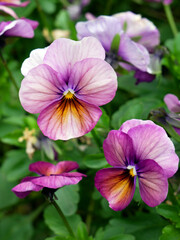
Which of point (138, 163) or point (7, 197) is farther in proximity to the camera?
point (7, 197)

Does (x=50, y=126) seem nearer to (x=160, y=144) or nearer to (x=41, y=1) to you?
(x=160, y=144)

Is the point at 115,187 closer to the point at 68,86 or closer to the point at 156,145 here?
the point at 156,145

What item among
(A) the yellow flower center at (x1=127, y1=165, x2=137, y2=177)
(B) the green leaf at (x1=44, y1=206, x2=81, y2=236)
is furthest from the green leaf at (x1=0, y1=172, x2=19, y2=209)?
(A) the yellow flower center at (x1=127, y1=165, x2=137, y2=177)

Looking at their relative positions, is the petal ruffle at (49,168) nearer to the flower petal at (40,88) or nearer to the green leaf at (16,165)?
the flower petal at (40,88)

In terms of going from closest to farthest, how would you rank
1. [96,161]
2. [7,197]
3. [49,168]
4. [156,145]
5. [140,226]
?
1. [156,145]
2. [49,168]
3. [96,161]
4. [140,226]
5. [7,197]

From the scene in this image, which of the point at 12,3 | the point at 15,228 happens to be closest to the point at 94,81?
the point at 12,3

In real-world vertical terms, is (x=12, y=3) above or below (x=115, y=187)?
above

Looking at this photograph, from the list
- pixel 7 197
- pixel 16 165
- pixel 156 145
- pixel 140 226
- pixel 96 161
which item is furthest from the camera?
pixel 7 197
